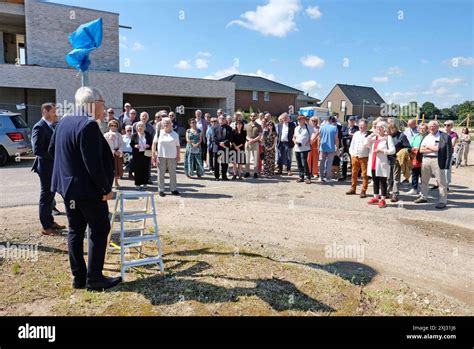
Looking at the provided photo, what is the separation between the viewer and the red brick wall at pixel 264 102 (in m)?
45.3

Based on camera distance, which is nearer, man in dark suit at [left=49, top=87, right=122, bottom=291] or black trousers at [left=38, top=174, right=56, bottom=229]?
Answer: man in dark suit at [left=49, top=87, right=122, bottom=291]

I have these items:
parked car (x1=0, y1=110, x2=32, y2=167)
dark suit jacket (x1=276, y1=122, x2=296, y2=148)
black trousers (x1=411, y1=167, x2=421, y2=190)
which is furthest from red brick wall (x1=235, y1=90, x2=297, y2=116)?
black trousers (x1=411, y1=167, x2=421, y2=190)

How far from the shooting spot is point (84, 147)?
12.7 ft

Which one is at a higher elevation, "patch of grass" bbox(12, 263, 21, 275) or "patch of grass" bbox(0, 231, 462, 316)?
"patch of grass" bbox(12, 263, 21, 275)

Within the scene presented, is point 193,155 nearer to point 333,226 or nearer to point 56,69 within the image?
point 333,226

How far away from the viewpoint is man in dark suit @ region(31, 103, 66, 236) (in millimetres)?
6070

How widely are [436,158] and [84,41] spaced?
7888 mm

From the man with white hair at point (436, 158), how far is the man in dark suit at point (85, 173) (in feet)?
24.6

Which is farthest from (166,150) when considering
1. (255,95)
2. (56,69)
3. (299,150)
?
(255,95)

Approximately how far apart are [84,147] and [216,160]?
26.0 ft

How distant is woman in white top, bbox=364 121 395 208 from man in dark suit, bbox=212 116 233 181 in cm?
423

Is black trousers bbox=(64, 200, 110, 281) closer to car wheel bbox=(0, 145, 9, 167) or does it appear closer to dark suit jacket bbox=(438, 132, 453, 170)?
dark suit jacket bbox=(438, 132, 453, 170)

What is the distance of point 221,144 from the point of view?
37.3ft
